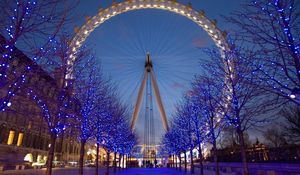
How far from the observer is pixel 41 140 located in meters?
48.4

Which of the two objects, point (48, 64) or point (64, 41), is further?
point (64, 41)

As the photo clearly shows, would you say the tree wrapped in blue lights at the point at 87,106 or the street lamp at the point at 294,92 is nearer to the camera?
the street lamp at the point at 294,92

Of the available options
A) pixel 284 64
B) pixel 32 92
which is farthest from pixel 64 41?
pixel 284 64

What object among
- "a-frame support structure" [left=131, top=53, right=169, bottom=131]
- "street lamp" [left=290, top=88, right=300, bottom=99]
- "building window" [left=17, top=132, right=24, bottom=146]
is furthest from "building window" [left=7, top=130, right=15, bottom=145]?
"street lamp" [left=290, top=88, right=300, bottom=99]

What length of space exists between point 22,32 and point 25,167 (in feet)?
105

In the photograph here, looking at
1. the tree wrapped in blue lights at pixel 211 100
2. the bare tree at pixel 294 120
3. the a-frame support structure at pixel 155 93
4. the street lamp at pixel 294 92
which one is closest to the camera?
the street lamp at pixel 294 92

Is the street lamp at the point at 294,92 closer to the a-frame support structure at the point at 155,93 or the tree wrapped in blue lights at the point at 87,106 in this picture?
the tree wrapped in blue lights at the point at 87,106

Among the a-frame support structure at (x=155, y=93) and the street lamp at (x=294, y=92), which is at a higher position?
the a-frame support structure at (x=155, y=93)

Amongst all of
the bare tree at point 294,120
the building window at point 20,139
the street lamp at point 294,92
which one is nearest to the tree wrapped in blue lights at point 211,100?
the street lamp at point 294,92

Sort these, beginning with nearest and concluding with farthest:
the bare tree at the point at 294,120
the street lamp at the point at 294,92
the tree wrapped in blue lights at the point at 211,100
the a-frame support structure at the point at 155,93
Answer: the street lamp at the point at 294,92 < the tree wrapped in blue lights at the point at 211,100 < the bare tree at the point at 294,120 < the a-frame support structure at the point at 155,93

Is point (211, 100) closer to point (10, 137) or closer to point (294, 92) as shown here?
point (294, 92)

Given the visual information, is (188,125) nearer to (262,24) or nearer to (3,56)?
(262,24)

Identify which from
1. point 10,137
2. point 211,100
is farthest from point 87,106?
point 10,137

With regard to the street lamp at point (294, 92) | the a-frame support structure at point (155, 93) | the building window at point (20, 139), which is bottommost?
the street lamp at point (294, 92)
